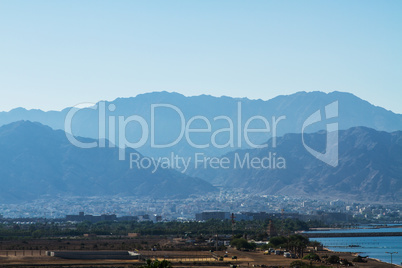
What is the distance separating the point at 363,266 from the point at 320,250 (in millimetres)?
29163

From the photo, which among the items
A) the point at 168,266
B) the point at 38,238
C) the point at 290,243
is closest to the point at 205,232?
the point at 38,238

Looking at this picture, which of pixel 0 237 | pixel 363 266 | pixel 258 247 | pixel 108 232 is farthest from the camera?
pixel 108 232

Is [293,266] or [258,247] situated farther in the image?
[258,247]

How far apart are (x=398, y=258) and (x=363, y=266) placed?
2787 centimetres

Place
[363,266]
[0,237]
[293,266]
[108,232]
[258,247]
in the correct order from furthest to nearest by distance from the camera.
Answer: [108,232]
[0,237]
[258,247]
[363,266]
[293,266]

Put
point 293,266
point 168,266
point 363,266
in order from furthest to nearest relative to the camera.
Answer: point 363,266, point 293,266, point 168,266

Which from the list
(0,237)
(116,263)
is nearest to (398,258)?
(116,263)

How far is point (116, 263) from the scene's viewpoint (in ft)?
338

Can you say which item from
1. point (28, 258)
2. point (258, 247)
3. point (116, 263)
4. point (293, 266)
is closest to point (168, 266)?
point (293, 266)

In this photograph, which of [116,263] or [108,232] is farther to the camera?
[108,232]

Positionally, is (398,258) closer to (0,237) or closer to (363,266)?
(363,266)

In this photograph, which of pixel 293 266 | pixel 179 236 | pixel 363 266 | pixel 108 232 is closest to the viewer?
pixel 293 266

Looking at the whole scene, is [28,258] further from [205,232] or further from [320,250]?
[205,232]

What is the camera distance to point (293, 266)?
93.9m
